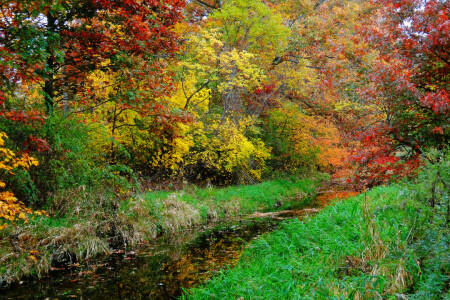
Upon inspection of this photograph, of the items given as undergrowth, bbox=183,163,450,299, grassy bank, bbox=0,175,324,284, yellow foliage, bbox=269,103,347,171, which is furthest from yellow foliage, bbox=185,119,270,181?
undergrowth, bbox=183,163,450,299

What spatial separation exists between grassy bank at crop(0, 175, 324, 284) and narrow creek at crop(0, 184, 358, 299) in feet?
Result: 1.10

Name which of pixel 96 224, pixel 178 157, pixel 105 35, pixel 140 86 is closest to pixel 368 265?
pixel 96 224

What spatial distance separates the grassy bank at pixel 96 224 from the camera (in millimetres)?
5906

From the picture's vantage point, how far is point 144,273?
6199 mm

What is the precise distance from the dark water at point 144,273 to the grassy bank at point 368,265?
3.80 ft

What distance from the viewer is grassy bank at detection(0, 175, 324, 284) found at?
591 centimetres

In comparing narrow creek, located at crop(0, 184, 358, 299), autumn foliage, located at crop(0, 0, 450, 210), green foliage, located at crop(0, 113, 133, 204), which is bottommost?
narrow creek, located at crop(0, 184, 358, 299)

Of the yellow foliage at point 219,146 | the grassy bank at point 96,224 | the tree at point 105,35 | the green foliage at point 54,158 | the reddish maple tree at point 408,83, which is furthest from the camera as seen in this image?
the yellow foliage at point 219,146

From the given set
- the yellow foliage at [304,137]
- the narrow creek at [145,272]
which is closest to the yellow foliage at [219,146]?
the yellow foliage at [304,137]

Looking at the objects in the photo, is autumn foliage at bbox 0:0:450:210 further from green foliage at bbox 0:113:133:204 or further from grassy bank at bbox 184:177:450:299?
grassy bank at bbox 184:177:450:299

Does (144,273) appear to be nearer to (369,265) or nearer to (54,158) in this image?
(54,158)

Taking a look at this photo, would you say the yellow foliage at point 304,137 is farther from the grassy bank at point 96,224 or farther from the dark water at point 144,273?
the dark water at point 144,273

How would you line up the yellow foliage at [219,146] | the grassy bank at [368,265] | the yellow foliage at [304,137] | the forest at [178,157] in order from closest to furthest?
the grassy bank at [368,265] < the forest at [178,157] < the yellow foliage at [219,146] < the yellow foliage at [304,137]

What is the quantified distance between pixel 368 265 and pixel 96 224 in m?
6.18
